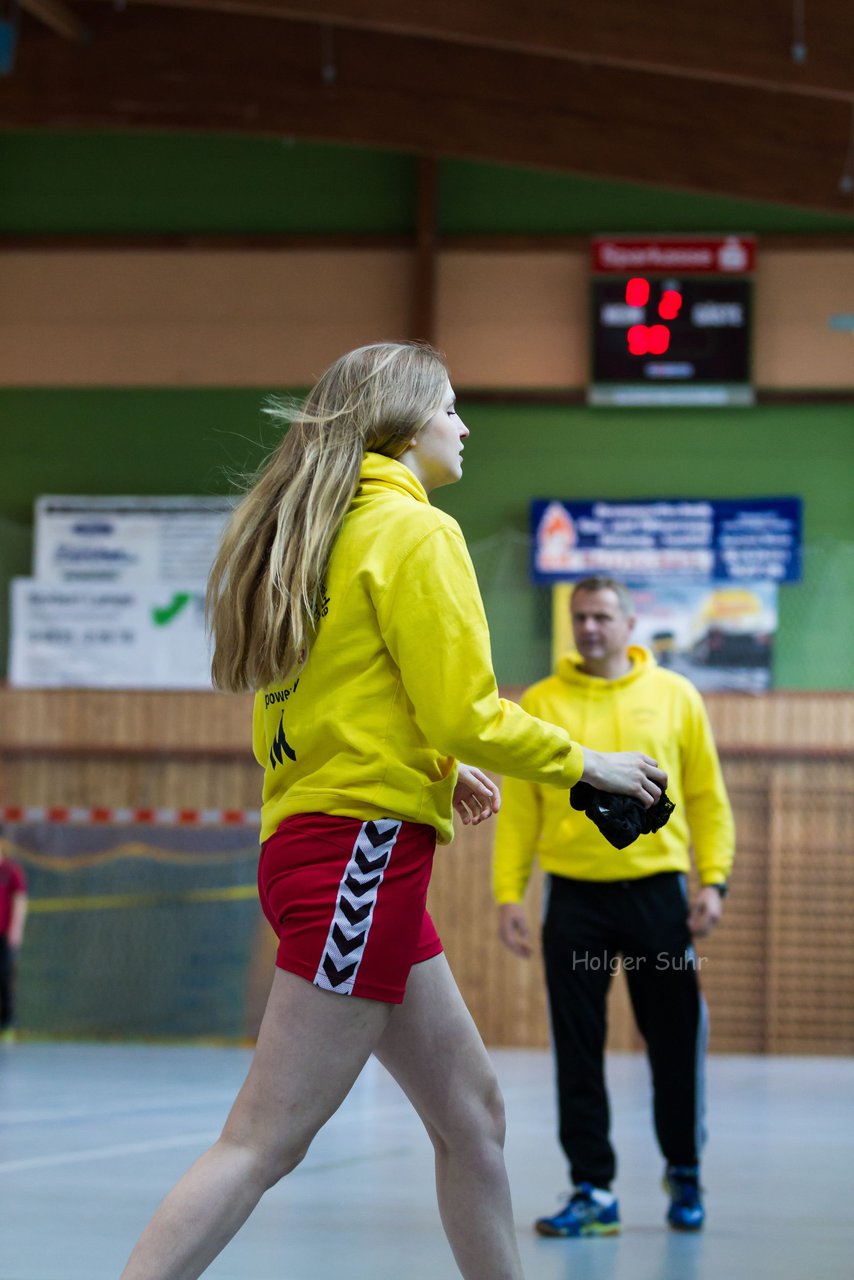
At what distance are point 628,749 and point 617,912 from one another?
0.50 metres

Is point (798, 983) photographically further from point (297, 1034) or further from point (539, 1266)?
point (297, 1034)

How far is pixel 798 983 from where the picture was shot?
10695 mm

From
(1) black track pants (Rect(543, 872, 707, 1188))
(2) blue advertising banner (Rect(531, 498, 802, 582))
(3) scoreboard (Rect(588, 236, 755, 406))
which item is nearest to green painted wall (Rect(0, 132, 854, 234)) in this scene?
(3) scoreboard (Rect(588, 236, 755, 406))

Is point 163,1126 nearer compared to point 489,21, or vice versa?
point 163,1126

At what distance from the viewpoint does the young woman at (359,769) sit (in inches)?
89.1

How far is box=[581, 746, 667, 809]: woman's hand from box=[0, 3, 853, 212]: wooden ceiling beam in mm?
9749

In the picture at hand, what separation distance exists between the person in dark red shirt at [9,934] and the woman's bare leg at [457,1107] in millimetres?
8471

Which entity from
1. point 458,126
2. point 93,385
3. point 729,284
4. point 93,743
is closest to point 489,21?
point 458,126

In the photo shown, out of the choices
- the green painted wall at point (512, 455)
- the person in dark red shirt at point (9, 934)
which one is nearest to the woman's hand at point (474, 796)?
the person in dark red shirt at point (9, 934)

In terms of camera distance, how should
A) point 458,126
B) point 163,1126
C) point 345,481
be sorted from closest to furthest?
1. point 345,481
2. point 163,1126
3. point 458,126

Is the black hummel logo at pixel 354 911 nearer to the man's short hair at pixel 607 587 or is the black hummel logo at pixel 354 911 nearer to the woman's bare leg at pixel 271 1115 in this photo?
the woman's bare leg at pixel 271 1115

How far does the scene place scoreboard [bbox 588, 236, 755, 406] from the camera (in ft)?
39.1

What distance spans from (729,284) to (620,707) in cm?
788

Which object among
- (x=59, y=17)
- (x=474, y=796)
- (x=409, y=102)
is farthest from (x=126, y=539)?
(x=474, y=796)
